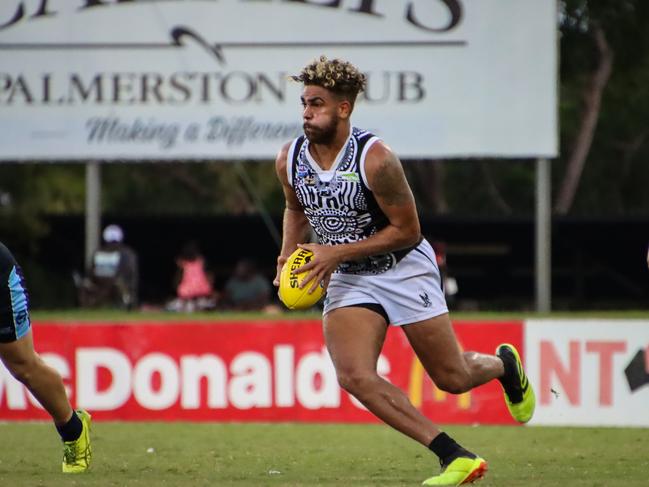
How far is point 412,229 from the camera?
7.23 m

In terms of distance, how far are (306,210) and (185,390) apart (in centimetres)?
555

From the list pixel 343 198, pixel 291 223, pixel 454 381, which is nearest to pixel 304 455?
pixel 454 381

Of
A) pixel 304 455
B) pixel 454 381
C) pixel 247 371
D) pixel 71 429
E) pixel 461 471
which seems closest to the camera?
pixel 461 471

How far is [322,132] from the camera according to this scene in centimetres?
710

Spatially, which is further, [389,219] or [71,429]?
[71,429]

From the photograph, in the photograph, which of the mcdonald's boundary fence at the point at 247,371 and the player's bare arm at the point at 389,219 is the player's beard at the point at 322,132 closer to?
the player's bare arm at the point at 389,219

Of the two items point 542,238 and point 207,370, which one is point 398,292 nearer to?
point 207,370

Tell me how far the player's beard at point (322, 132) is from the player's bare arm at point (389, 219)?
0.21 m

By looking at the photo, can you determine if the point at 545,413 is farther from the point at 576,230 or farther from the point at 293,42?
the point at 576,230

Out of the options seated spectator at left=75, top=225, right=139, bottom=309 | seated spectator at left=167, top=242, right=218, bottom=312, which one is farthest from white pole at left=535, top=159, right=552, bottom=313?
seated spectator at left=75, top=225, right=139, bottom=309

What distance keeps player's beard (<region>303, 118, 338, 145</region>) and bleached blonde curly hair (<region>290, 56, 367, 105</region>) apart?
16 cm

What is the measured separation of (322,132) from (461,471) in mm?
1762

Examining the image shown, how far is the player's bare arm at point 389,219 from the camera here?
279 inches

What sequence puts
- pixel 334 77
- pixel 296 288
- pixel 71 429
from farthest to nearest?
1. pixel 71 429
2. pixel 296 288
3. pixel 334 77
